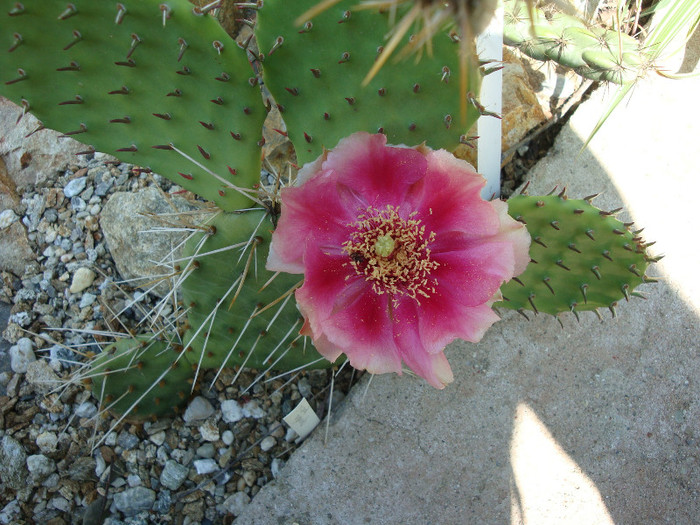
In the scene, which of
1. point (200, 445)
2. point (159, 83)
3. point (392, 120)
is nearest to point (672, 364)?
point (392, 120)

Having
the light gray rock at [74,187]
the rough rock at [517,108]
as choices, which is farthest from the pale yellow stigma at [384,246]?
the light gray rock at [74,187]

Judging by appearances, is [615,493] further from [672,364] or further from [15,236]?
[15,236]

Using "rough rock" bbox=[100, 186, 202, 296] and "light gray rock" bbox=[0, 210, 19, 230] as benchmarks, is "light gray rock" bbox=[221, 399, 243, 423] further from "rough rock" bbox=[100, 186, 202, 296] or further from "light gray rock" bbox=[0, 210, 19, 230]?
"light gray rock" bbox=[0, 210, 19, 230]

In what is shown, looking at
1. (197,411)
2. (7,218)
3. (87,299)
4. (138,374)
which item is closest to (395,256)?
(138,374)

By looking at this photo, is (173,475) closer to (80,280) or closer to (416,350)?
(80,280)

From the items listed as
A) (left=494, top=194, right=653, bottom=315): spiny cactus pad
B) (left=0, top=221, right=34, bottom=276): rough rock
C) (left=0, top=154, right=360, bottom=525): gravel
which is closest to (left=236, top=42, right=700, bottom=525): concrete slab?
(left=0, top=154, right=360, bottom=525): gravel

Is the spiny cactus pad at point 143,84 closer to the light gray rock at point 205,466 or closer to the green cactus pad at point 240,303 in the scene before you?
the green cactus pad at point 240,303
